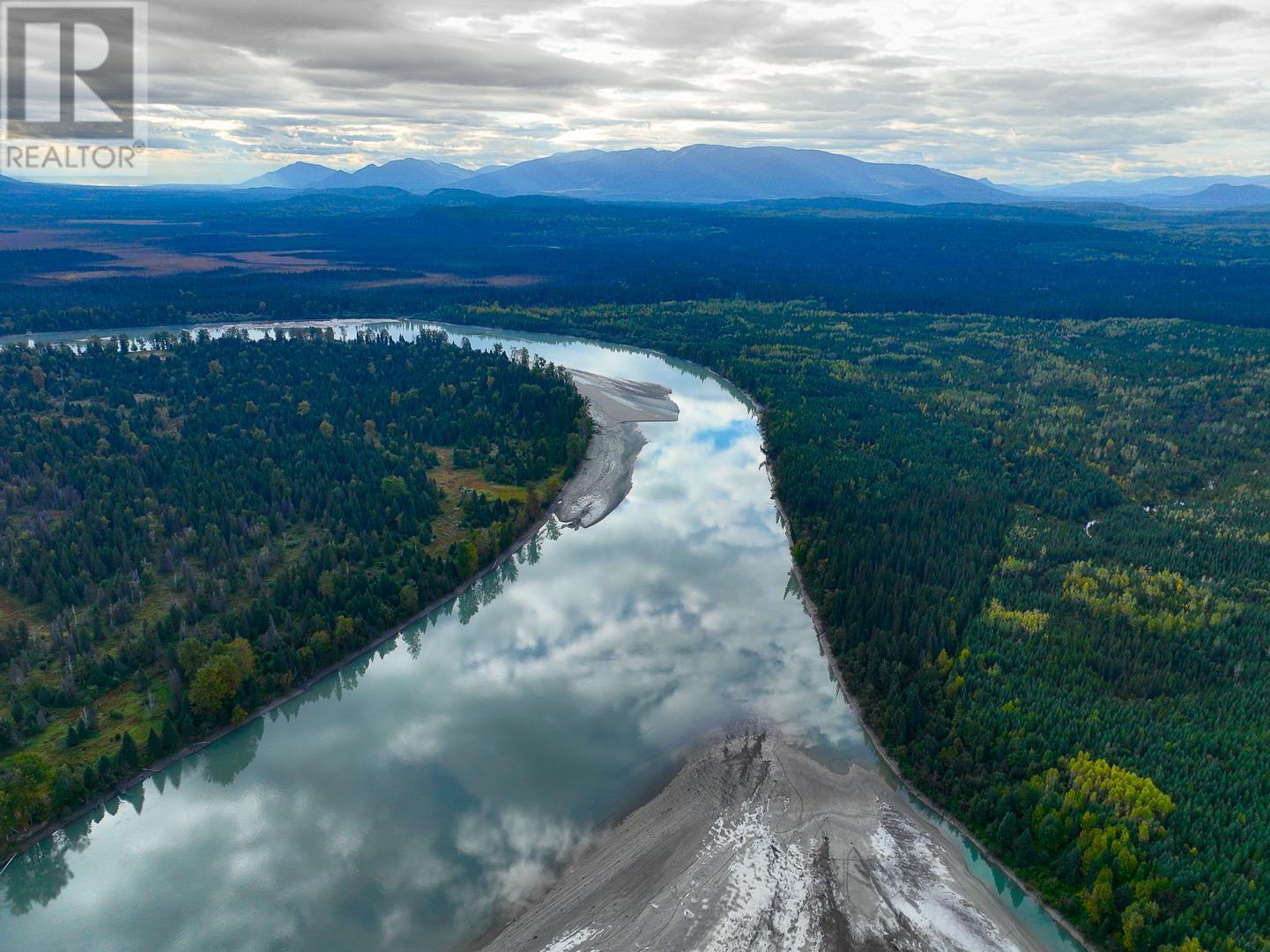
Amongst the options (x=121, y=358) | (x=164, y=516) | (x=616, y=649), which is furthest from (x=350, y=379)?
(x=616, y=649)

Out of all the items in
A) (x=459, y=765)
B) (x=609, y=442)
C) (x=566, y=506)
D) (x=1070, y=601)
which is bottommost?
(x=459, y=765)

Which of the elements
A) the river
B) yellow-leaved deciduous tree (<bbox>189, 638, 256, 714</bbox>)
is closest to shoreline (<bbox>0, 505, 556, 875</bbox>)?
the river

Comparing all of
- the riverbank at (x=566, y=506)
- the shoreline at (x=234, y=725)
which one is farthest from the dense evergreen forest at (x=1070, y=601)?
the shoreline at (x=234, y=725)

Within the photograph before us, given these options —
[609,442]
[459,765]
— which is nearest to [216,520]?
[459,765]

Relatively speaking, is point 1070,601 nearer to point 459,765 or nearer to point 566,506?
point 459,765

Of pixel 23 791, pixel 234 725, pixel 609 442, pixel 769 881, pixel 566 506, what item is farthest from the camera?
pixel 609 442

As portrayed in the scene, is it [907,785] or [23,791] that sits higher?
[907,785]

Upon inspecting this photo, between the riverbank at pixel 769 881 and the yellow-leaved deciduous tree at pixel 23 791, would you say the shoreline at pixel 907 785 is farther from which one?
the yellow-leaved deciduous tree at pixel 23 791
